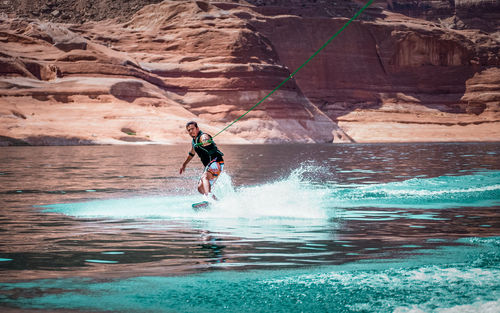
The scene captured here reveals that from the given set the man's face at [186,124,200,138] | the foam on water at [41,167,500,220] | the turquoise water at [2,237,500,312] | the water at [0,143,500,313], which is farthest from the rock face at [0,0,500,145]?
the turquoise water at [2,237,500,312]

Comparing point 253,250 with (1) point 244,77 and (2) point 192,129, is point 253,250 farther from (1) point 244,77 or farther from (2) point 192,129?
(1) point 244,77

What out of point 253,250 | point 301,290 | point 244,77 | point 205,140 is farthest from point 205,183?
point 244,77

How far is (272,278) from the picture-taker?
7.48 meters

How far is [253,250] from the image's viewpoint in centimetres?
936

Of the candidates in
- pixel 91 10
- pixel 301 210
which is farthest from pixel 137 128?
pixel 91 10

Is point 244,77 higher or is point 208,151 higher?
point 208,151

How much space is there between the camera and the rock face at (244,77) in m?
70.5

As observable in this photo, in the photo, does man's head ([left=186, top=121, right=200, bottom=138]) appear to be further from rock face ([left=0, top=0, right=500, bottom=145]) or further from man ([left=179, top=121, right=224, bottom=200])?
rock face ([left=0, top=0, right=500, bottom=145])

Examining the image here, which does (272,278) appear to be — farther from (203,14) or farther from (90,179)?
(203,14)

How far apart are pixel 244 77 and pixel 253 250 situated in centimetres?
7566

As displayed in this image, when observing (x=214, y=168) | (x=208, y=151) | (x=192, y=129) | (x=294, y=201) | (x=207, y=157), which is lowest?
(x=294, y=201)

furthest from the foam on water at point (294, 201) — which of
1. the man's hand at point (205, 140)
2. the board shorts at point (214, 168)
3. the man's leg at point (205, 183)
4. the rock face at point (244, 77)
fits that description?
the rock face at point (244, 77)

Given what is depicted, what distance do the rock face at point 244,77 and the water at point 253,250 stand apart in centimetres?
4505

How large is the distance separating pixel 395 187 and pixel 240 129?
196ft
